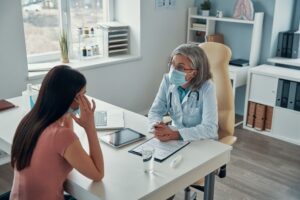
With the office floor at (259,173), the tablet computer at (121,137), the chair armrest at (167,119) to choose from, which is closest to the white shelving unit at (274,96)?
the office floor at (259,173)

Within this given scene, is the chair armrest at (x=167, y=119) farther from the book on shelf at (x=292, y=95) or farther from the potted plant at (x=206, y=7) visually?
the potted plant at (x=206, y=7)

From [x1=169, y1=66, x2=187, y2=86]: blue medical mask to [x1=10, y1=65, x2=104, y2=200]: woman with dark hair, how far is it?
2.45 ft

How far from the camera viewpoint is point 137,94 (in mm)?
4207

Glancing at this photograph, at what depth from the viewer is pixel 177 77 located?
2.03 m

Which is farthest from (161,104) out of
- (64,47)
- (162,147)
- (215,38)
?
(215,38)

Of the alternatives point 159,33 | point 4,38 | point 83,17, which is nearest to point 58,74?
point 4,38

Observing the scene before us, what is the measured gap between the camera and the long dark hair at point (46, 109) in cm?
134

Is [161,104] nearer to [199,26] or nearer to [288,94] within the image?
[288,94]

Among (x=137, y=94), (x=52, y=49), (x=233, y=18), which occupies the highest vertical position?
(x=233, y=18)

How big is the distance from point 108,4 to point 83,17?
1.19 ft

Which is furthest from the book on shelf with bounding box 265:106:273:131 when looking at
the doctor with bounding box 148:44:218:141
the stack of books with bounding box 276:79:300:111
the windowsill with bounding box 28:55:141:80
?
the doctor with bounding box 148:44:218:141

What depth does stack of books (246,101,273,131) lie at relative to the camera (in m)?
3.77

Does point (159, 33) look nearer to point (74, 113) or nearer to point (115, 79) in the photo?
point (115, 79)

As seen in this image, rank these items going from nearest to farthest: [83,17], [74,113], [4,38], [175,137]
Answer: [74,113]
[175,137]
[4,38]
[83,17]
